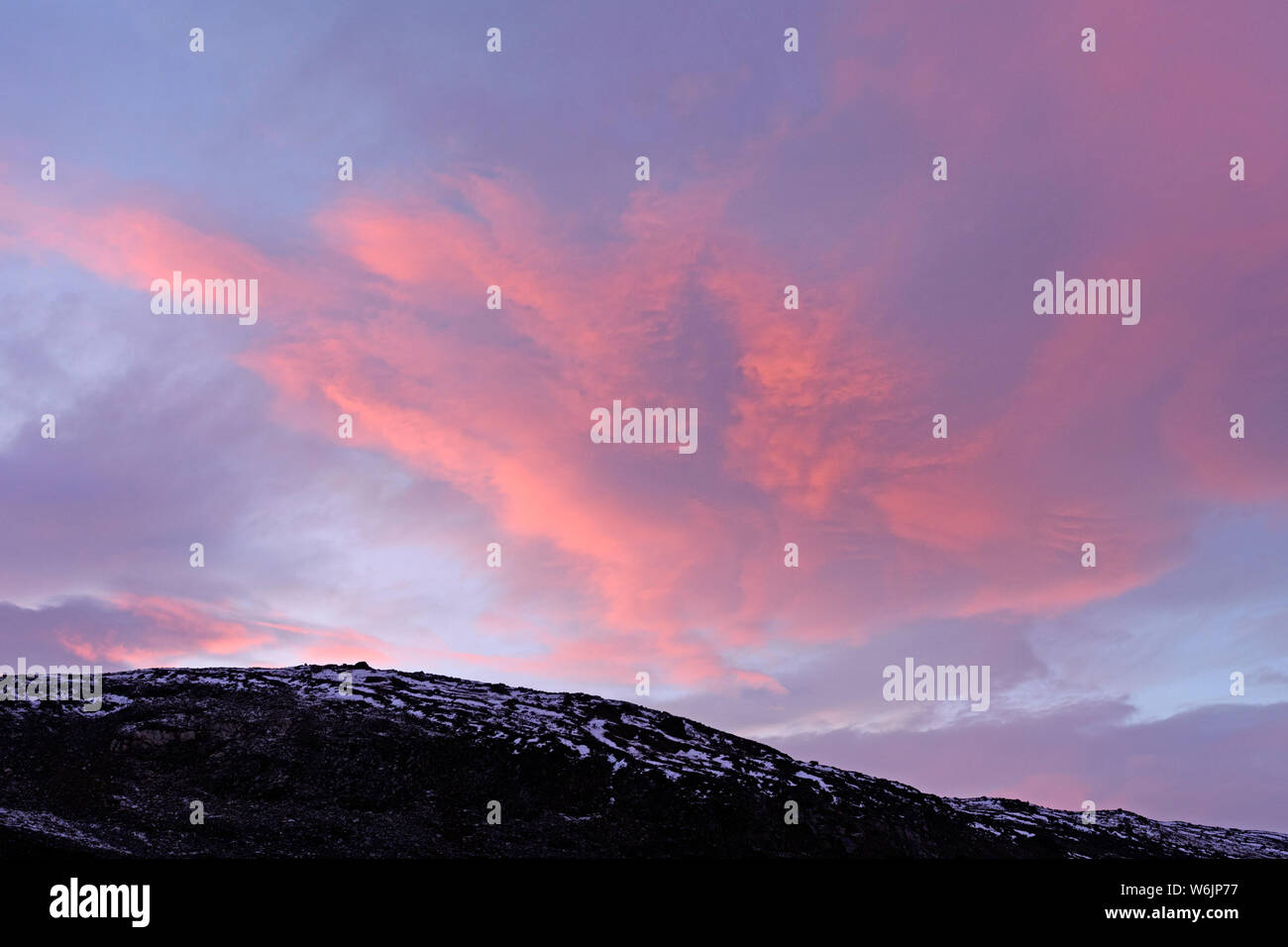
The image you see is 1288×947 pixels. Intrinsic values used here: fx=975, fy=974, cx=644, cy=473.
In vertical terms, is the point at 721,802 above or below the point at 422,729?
below

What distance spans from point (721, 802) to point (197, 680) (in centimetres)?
4381

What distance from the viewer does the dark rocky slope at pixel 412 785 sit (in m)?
56.7

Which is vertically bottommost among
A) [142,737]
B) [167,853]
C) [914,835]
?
[914,835]

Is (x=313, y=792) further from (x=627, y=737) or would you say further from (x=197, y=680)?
(x=627, y=737)

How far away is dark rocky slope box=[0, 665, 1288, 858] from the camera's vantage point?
56688 millimetres

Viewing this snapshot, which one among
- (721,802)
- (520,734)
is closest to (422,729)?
(520,734)

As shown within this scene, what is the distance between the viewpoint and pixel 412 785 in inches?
2653

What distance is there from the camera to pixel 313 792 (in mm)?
63969
